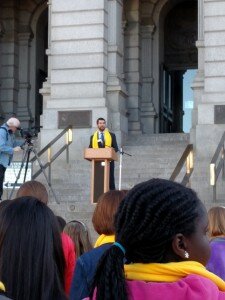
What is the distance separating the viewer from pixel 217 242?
6281mm

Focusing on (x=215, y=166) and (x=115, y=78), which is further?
(x=115, y=78)

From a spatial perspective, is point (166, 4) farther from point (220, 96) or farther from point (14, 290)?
point (14, 290)

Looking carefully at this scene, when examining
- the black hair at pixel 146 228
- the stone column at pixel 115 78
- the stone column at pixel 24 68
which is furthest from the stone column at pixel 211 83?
the black hair at pixel 146 228

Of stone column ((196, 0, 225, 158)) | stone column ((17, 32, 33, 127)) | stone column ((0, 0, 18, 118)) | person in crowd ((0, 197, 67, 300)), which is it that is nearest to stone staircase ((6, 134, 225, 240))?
stone column ((196, 0, 225, 158))

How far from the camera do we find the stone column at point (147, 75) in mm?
27594

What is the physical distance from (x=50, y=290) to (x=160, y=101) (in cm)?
2453

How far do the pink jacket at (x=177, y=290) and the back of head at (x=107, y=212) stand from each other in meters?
2.35

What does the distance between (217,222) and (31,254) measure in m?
2.78

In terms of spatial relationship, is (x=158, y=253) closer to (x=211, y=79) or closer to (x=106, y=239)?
(x=106, y=239)

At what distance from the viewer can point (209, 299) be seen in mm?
3424

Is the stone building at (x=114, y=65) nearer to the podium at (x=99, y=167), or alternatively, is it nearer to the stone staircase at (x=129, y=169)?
the stone staircase at (x=129, y=169)

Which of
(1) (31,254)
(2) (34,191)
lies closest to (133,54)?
(2) (34,191)

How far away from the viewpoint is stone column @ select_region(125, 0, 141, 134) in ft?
89.8

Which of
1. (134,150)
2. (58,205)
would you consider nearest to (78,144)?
(134,150)
